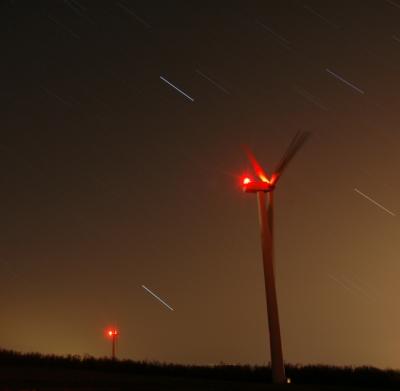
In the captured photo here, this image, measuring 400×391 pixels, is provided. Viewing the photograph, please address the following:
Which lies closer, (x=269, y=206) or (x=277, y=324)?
(x=277, y=324)

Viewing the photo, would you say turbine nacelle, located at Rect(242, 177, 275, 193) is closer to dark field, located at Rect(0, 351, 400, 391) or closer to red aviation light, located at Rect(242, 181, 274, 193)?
red aviation light, located at Rect(242, 181, 274, 193)

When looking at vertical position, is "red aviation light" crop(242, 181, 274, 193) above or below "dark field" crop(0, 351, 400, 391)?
above

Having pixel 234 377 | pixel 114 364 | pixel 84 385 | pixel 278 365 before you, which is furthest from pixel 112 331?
pixel 84 385

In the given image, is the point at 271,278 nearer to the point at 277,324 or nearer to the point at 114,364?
the point at 277,324

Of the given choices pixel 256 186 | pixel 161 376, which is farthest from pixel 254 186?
pixel 161 376

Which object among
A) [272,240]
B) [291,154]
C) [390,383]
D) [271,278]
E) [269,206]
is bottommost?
[390,383]

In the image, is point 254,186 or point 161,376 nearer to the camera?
point 161,376

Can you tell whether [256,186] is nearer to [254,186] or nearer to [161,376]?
[254,186]

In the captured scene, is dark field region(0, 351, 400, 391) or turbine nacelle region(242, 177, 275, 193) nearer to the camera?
dark field region(0, 351, 400, 391)
